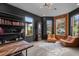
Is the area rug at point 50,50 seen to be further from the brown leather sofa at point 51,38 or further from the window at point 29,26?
the window at point 29,26

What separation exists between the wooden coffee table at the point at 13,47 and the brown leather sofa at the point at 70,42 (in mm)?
807

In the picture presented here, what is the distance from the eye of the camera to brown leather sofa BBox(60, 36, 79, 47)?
255 cm

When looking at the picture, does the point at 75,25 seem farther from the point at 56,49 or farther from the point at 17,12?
the point at 17,12

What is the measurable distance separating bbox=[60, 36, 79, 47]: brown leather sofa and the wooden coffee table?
0.81 m

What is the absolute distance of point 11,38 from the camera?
8.43ft

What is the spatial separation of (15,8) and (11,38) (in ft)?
2.30

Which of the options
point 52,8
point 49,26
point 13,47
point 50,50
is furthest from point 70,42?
point 13,47

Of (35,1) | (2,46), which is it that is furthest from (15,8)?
(2,46)

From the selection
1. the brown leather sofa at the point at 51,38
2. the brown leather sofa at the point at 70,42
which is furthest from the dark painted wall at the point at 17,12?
the brown leather sofa at the point at 70,42

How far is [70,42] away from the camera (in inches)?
103

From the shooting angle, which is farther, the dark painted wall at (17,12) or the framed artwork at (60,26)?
the framed artwork at (60,26)

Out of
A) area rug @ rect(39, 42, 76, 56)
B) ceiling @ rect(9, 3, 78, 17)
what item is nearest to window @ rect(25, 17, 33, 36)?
ceiling @ rect(9, 3, 78, 17)

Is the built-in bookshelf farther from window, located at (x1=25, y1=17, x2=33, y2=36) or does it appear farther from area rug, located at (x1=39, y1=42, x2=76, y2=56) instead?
area rug, located at (x1=39, y1=42, x2=76, y2=56)

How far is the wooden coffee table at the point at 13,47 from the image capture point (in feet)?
7.96
